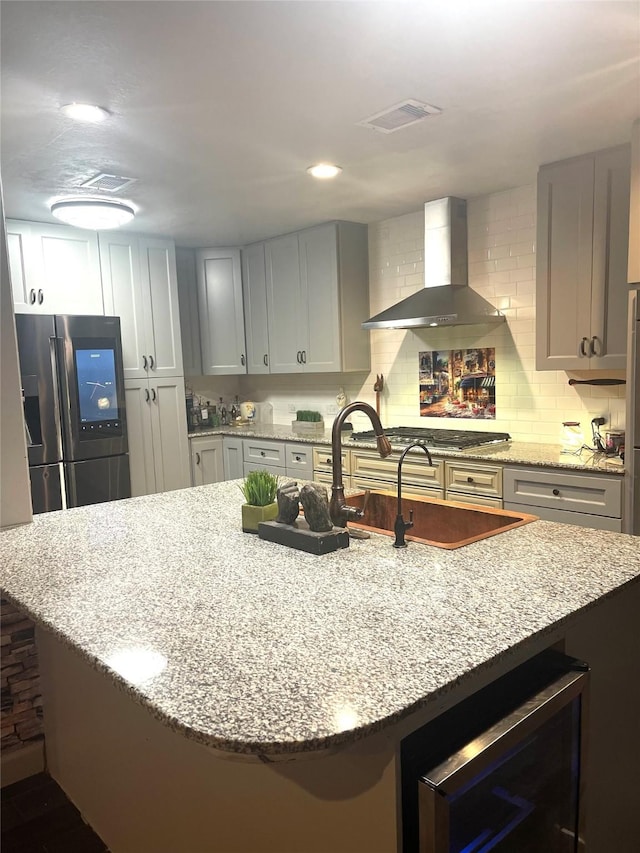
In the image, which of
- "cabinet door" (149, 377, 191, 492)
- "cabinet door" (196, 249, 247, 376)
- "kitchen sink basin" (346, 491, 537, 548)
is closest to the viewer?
"kitchen sink basin" (346, 491, 537, 548)

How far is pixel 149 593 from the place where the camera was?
5.03ft

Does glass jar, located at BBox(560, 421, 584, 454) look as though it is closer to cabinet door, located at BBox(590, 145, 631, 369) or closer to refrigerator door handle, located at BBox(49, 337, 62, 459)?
cabinet door, located at BBox(590, 145, 631, 369)

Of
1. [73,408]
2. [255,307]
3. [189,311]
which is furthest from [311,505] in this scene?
[189,311]

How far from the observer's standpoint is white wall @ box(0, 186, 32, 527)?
7.01 feet

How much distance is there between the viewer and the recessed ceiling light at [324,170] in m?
3.15

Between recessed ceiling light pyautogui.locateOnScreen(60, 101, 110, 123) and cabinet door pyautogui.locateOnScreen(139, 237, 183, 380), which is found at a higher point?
recessed ceiling light pyautogui.locateOnScreen(60, 101, 110, 123)

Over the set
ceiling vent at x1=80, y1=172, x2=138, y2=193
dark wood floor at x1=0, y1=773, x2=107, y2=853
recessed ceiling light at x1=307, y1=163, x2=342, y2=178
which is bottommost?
dark wood floor at x1=0, y1=773, x2=107, y2=853

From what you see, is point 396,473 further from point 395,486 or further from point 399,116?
point 399,116

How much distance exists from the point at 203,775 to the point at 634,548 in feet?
4.19

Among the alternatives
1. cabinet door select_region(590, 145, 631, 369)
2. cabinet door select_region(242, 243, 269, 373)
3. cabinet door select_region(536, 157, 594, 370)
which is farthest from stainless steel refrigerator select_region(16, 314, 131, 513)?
cabinet door select_region(590, 145, 631, 369)

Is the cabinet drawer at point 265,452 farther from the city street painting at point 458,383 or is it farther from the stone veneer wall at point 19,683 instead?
the stone veneer wall at point 19,683

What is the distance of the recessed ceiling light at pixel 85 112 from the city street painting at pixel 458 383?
258cm

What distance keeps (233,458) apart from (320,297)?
150 centimetres

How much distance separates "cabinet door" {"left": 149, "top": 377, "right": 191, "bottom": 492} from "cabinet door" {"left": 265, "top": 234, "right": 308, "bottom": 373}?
812mm
